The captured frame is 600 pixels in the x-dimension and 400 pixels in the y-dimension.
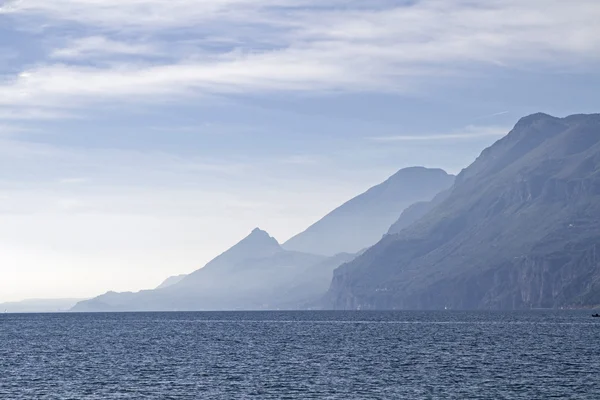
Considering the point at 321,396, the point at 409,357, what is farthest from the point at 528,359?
the point at 321,396

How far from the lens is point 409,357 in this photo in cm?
17038

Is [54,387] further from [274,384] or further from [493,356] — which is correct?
[493,356]

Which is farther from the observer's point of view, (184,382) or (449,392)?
(184,382)

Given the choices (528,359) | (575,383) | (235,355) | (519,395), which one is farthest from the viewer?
(235,355)

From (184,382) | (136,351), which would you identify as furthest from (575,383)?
(136,351)

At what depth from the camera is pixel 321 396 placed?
114 metres

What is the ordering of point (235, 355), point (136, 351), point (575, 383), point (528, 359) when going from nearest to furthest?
point (575, 383) < point (528, 359) < point (235, 355) < point (136, 351)

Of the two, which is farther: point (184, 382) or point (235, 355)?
point (235, 355)

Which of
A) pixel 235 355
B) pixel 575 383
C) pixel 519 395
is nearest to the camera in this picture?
pixel 519 395

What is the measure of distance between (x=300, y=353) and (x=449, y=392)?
68955mm

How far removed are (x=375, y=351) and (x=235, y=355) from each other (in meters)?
28.1

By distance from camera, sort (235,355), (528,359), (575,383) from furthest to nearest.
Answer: (235,355)
(528,359)
(575,383)

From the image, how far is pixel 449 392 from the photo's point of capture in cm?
11669

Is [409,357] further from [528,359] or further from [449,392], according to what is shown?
[449,392]
